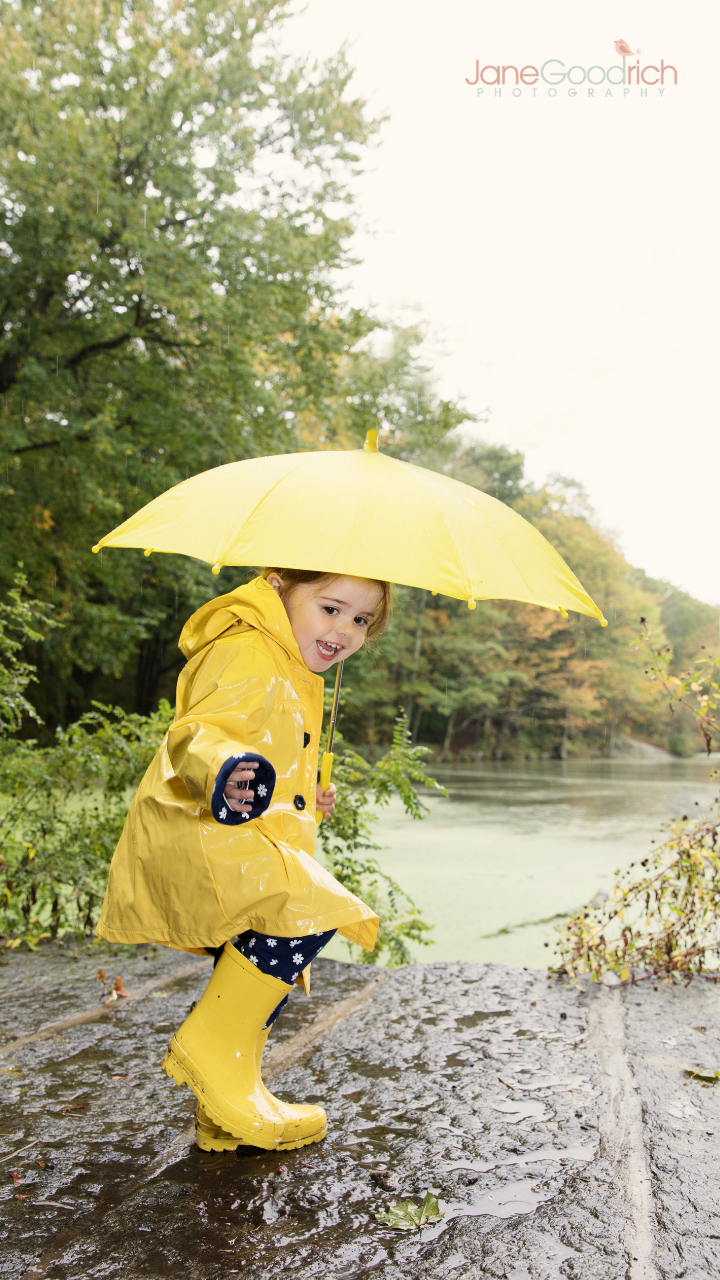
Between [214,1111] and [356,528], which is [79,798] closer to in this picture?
[214,1111]

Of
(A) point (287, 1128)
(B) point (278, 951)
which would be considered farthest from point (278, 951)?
(A) point (287, 1128)

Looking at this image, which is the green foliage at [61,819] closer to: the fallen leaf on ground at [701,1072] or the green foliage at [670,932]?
the green foliage at [670,932]

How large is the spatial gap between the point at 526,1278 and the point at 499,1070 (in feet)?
2.29

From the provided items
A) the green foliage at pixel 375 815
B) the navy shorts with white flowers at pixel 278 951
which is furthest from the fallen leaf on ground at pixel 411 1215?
the green foliage at pixel 375 815

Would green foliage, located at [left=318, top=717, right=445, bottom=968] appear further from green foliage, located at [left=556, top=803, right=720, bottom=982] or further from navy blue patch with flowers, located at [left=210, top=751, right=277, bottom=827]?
navy blue patch with flowers, located at [left=210, top=751, right=277, bottom=827]

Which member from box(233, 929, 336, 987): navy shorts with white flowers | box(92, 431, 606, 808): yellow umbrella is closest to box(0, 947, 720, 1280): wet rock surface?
box(233, 929, 336, 987): navy shorts with white flowers

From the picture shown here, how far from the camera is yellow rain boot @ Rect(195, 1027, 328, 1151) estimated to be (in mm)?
1502

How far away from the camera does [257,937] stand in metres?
1.50

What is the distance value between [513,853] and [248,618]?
4.71m

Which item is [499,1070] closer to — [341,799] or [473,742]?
[341,799]

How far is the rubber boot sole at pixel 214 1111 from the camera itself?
1471 mm

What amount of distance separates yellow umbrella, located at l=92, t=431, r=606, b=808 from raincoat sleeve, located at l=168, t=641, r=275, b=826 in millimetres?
180

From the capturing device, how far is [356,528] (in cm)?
157

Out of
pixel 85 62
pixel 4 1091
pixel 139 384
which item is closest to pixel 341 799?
pixel 4 1091
